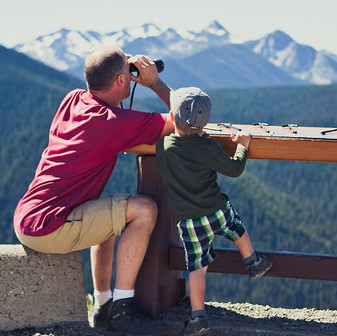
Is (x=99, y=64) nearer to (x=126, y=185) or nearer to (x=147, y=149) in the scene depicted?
(x=147, y=149)

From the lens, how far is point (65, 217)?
317cm

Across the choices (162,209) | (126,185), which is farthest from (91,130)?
(126,185)

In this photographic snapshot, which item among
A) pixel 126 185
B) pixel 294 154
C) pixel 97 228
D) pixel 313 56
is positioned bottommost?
pixel 126 185

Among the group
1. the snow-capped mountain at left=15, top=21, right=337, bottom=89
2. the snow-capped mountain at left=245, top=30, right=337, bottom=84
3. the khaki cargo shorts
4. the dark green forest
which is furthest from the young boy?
the snow-capped mountain at left=245, top=30, right=337, bottom=84

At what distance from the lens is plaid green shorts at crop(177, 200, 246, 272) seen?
311 cm

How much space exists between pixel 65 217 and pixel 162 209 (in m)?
0.43

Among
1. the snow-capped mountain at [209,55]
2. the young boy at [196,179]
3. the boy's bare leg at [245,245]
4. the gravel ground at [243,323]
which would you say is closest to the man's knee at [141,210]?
the young boy at [196,179]

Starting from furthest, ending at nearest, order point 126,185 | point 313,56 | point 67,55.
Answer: point 313,56 → point 67,55 → point 126,185

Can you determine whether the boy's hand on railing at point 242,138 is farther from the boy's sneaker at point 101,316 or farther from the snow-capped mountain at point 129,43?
the snow-capped mountain at point 129,43

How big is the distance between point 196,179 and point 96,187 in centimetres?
43

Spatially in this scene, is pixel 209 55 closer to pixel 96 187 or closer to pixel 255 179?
pixel 255 179

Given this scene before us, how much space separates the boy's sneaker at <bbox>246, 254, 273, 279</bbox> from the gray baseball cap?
0.66 m

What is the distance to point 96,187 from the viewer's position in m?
3.24

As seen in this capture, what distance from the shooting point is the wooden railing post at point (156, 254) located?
339 cm
